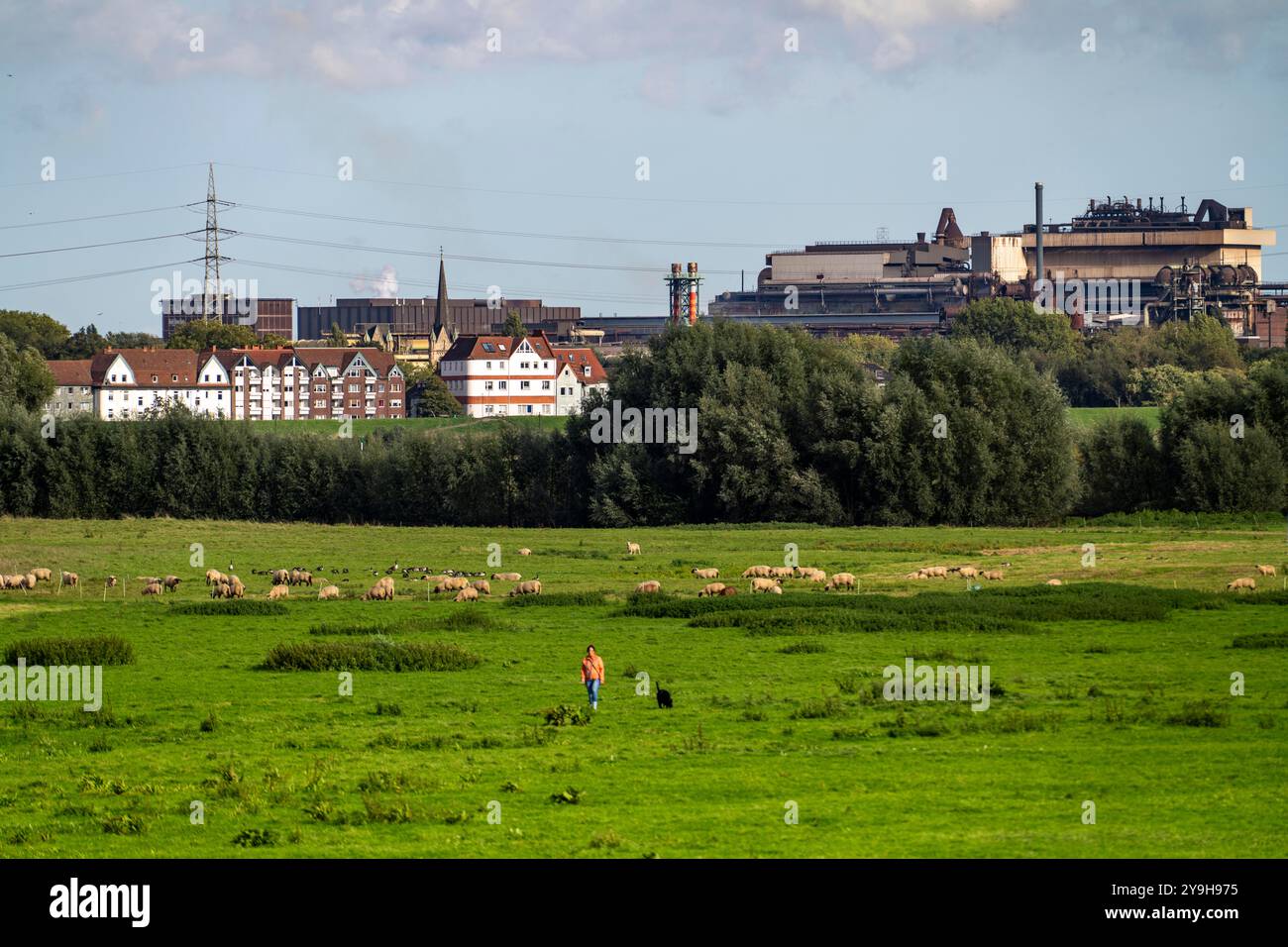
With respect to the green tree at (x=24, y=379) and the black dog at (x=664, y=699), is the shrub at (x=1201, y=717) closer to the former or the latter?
the black dog at (x=664, y=699)

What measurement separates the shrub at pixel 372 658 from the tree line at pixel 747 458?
2182 inches

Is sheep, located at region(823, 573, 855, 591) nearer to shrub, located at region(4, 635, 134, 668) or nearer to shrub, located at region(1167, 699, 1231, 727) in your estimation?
shrub, located at region(4, 635, 134, 668)

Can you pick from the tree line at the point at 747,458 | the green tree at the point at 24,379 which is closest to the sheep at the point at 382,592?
the tree line at the point at 747,458

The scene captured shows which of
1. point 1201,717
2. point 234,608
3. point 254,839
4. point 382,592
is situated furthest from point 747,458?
point 254,839

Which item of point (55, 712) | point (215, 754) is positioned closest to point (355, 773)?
point (215, 754)

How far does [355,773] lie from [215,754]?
3.45 m

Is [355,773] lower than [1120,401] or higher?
lower

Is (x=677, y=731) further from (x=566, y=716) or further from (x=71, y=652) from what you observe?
(x=71, y=652)

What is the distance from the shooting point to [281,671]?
3875 cm

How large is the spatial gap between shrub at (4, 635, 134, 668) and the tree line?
56802 mm

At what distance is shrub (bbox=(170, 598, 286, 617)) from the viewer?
51844 millimetres

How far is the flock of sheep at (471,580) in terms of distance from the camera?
56094 millimetres
